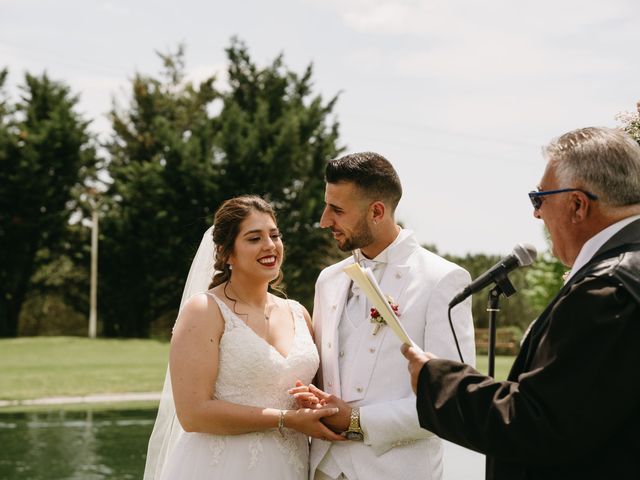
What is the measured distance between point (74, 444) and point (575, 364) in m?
11.8

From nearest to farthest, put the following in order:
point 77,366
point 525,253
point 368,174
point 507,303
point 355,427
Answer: point 525,253
point 355,427
point 368,174
point 77,366
point 507,303

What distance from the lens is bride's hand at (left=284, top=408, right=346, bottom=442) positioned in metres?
3.61

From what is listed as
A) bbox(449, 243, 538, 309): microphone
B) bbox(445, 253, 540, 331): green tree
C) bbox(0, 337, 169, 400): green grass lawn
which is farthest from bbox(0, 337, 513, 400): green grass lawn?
bbox(449, 243, 538, 309): microphone

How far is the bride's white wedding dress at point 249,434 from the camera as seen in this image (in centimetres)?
396

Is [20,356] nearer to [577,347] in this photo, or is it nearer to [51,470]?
[51,470]

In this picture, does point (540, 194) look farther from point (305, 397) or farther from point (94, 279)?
point (94, 279)

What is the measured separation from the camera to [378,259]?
155 inches

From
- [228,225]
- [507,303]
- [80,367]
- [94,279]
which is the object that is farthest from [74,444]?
[94,279]

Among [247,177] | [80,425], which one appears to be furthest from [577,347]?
[247,177]

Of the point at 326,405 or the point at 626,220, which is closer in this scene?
the point at 626,220

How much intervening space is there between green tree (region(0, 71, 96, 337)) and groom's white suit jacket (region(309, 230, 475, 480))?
36594 mm

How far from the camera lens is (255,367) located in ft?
13.2

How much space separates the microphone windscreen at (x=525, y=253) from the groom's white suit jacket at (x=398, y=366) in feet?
2.61

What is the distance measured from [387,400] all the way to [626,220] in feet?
5.02
